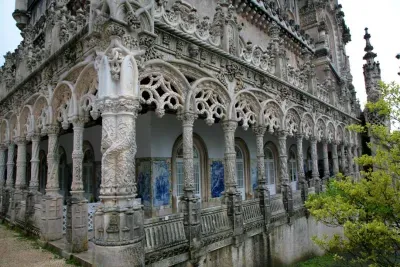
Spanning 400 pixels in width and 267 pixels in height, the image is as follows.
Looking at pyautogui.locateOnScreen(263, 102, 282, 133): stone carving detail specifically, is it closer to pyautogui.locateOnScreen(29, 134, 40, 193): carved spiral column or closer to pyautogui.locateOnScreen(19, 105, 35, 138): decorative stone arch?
pyautogui.locateOnScreen(29, 134, 40, 193): carved spiral column

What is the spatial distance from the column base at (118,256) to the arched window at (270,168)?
1240 centimetres

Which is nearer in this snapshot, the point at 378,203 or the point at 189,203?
the point at 378,203

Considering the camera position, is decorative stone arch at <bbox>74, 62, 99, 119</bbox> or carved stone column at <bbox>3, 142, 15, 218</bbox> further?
carved stone column at <bbox>3, 142, 15, 218</bbox>

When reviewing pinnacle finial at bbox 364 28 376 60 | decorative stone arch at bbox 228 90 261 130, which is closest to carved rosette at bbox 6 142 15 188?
decorative stone arch at bbox 228 90 261 130

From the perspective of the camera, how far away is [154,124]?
10.9 m

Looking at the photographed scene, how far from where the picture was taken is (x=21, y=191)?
430 inches

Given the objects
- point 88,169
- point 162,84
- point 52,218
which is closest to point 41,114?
point 52,218

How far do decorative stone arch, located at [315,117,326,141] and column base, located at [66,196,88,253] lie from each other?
38.2ft

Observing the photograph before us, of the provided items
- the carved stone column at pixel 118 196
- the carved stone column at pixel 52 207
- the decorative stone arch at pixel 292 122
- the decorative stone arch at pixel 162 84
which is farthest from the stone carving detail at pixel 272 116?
the carved stone column at pixel 52 207

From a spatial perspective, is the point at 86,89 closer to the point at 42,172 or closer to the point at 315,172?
the point at 315,172

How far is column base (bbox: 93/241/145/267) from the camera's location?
5324mm

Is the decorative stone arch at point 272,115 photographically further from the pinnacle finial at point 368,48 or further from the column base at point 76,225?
the pinnacle finial at point 368,48

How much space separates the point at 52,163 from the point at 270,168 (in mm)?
11989

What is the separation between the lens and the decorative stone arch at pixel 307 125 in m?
13.7
